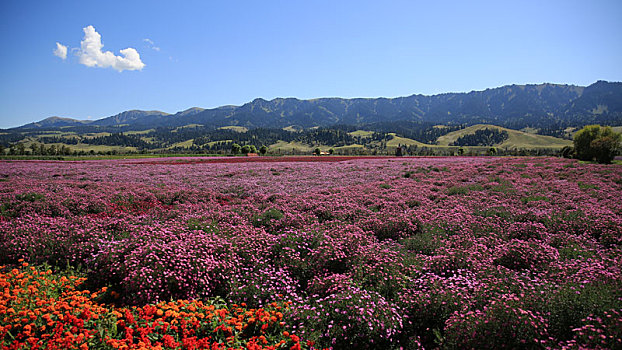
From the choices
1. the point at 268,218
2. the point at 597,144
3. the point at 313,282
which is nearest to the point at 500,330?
the point at 313,282

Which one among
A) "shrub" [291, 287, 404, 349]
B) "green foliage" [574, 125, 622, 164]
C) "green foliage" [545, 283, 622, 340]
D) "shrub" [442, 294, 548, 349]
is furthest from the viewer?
"green foliage" [574, 125, 622, 164]

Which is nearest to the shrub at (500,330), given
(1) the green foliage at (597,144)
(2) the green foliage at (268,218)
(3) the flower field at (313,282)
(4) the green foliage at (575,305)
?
(3) the flower field at (313,282)

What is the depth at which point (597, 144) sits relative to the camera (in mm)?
39125

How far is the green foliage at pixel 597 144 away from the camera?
125 ft

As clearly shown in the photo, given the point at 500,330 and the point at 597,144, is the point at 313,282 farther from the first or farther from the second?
the point at 597,144

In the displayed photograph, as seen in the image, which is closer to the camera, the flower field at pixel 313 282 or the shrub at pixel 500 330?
the shrub at pixel 500 330

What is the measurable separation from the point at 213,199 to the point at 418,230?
9.73 meters

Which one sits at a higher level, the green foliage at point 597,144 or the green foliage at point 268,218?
the green foliage at point 268,218

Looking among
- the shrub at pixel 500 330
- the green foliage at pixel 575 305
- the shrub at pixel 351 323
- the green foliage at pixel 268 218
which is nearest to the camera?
the shrub at pixel 500 330

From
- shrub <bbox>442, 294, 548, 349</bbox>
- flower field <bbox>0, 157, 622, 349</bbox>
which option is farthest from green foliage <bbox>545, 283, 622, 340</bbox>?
shrub <bbox>442, 294, 548, 349</bbox>

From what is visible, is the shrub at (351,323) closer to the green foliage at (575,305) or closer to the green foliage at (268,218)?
the green foliage at (575,305)

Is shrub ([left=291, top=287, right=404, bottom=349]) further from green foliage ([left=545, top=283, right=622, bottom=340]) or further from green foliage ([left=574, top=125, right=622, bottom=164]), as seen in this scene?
green foliage ([left=574, top=125, right=622, bottom=164])

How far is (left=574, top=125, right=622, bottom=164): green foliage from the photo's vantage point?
125 ft

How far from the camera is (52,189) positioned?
47.9ft
